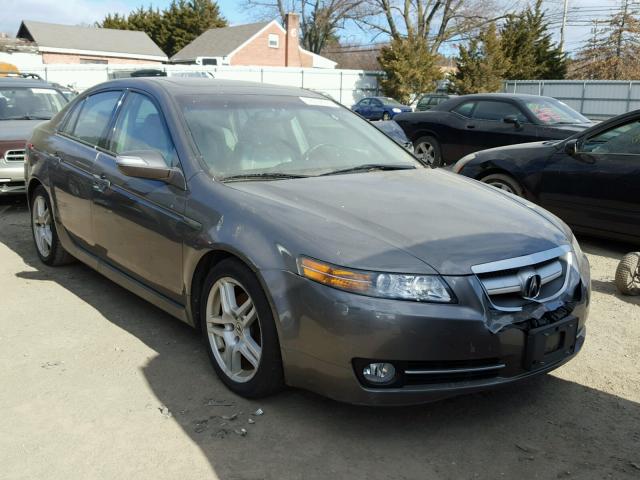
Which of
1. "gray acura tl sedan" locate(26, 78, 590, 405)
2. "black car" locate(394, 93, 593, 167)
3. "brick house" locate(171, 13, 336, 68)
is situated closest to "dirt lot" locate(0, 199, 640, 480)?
"gray acura tl sedan" locate(26, 78, 590, 405)

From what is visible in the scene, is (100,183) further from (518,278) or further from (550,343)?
(550,343)

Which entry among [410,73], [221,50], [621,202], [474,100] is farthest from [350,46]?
[621,202]

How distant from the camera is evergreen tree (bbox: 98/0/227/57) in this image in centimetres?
6231

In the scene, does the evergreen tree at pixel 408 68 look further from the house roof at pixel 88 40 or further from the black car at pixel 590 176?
the black car at pixel 590 176

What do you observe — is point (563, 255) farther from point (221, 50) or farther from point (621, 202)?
point (221, 50)

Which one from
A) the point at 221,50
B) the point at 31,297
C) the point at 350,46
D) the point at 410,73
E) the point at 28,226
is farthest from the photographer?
the point at 350,46

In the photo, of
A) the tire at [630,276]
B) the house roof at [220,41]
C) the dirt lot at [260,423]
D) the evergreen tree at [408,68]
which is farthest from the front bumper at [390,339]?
the house roof at [220,41]

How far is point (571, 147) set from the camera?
6.56 meters

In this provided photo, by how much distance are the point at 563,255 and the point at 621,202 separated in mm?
3427

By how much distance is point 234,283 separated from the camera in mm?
3240

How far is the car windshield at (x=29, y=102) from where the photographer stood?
363 inches

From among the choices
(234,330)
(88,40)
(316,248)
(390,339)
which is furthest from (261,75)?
(390,339)

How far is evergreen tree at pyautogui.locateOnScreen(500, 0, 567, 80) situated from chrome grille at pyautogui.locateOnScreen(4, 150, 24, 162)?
33983 millimetres

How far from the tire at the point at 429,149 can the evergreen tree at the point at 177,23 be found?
55.4 meters
